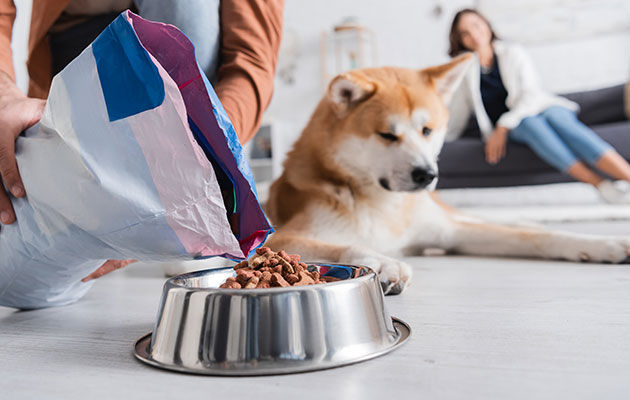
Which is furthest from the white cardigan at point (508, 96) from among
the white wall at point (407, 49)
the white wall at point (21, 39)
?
the white wall at point (21, 39)

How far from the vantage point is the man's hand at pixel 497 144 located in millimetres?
3148

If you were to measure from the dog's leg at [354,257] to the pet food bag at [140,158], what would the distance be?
380mm

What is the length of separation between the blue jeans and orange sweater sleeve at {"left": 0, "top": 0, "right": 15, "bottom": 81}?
274 centimetres

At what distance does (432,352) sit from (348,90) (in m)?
0.99

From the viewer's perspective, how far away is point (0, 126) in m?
0.69

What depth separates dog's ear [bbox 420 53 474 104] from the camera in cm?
157

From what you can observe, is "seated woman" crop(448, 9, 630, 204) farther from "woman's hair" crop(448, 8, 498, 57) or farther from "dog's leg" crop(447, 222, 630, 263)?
"dog's leg" crop(447, 222, 630, 263)

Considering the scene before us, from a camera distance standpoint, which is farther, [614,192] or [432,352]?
[614,192]

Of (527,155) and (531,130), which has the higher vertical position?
(531,130)

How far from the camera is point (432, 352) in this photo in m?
0.61

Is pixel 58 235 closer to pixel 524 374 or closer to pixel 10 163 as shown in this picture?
pixel 10 163

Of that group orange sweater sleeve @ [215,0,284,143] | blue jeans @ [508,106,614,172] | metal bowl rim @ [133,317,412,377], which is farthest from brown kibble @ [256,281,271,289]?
blue jeans @ [508,106,614,172]

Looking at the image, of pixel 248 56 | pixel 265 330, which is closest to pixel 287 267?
pixel 265 330

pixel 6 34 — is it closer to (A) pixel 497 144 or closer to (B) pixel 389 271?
(B) pixel 389 271
